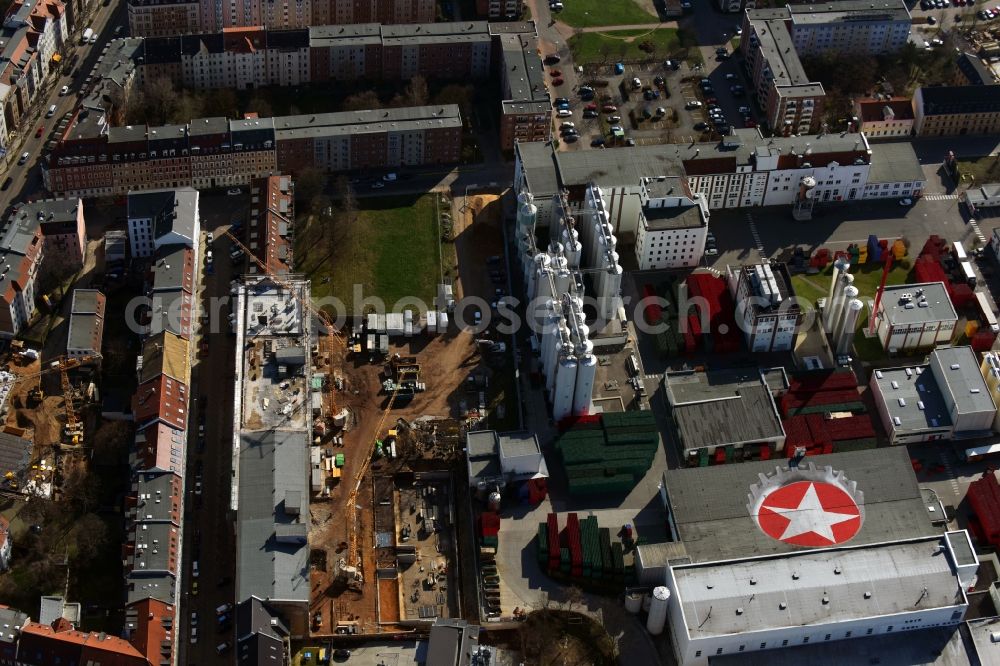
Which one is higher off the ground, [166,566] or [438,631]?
[166,566]

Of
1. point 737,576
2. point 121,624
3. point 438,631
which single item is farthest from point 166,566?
point 737,576

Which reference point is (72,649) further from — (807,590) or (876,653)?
(876,653)

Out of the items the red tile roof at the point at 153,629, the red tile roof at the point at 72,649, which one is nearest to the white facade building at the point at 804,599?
the red tile roof at the point at 153,629

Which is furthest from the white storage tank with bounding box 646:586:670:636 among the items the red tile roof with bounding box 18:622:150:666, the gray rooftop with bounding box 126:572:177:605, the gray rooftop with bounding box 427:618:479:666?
the red tile roof with bounding box 18:622:150:666

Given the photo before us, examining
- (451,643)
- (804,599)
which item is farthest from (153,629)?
(804,599)

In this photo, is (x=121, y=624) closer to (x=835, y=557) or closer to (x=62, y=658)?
(x=62, y=658)
